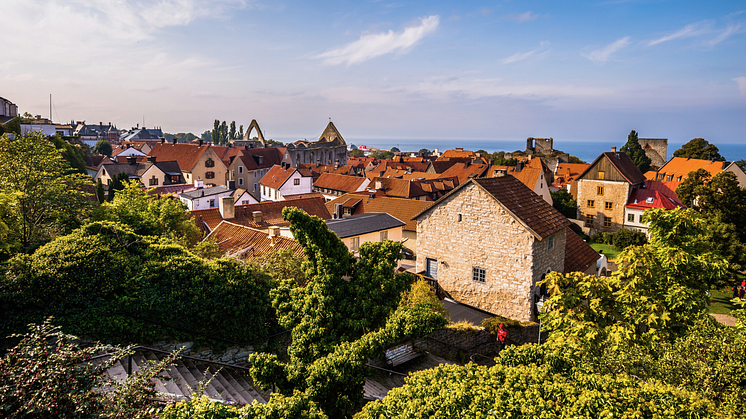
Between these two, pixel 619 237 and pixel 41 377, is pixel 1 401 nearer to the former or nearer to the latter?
pixel 41 377

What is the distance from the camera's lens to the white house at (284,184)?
57.0 meters

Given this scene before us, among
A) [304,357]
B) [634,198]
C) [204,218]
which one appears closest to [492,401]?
Result: [304,357]

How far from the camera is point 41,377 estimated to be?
682cm

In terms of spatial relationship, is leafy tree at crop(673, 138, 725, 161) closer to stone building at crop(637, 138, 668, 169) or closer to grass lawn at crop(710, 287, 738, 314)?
stone building at crop(637, 138, 668, 169)

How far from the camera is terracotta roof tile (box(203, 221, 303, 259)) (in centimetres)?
2223

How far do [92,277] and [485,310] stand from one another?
18.2 meters

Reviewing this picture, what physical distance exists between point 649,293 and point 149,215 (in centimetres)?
2264

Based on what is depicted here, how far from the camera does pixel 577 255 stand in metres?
26.3

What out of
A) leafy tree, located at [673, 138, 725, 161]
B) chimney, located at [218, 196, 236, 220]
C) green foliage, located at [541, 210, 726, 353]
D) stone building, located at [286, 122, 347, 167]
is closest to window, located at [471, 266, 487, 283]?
green foliage, located at [541, 210, 726, 353]

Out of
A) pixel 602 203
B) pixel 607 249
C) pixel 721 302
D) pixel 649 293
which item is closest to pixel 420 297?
pixel 649 293

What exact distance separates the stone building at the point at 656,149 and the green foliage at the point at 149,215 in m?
93.4

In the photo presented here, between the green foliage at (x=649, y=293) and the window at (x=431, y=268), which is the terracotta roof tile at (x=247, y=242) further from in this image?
the green foliage at (x=649, y=293)

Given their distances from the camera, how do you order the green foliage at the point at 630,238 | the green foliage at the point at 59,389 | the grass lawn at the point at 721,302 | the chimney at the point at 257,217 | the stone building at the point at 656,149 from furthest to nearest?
the stone building at the point at 656,149
the green foliage at the point at 630,238
the chimney at the point at 257,217
the grass lawn at the point at 721,302
the green foliage at the point at 59,389

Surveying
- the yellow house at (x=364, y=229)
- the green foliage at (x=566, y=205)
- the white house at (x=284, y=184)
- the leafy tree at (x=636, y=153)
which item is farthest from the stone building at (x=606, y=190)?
the white house at (x=284, y=184)
